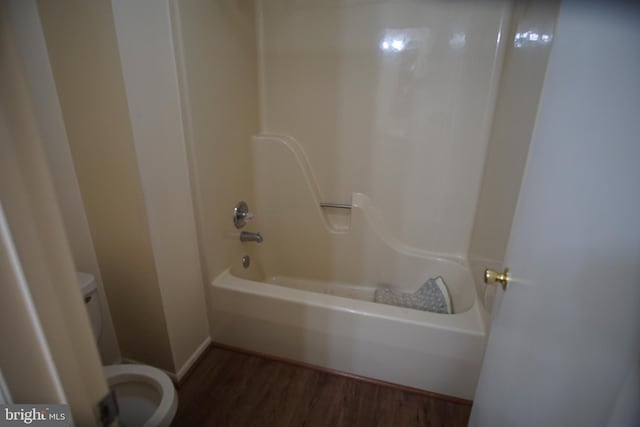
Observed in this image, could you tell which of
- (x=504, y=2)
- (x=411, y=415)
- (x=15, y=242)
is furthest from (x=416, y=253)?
(x=15, y=242)

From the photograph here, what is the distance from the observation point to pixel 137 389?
1.12 m

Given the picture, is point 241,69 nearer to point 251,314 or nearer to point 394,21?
point 394,21

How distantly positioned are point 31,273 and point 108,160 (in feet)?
3.56

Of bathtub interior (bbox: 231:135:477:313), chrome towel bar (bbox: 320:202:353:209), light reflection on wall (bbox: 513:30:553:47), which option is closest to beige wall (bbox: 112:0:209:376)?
bathtub interior (bbox: 231:135:477:313)

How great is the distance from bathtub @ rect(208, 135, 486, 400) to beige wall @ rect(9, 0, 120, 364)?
58 centimetres

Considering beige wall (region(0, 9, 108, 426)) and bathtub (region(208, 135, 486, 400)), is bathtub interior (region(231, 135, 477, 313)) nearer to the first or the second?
bathtub (region(208, 135, 486, 400))

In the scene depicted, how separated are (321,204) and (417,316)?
102 cm

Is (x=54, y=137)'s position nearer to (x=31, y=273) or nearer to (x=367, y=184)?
(x=31, y=273)

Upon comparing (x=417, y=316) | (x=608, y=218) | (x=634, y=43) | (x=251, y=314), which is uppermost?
(x=634, y=43)

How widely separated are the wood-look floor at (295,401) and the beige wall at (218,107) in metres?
0.57

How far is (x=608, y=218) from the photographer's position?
41cm

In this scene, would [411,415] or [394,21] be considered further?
[394,21]

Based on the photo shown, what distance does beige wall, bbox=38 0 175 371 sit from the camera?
3.33 feet

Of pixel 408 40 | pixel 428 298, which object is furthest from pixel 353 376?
pixel 408 40
